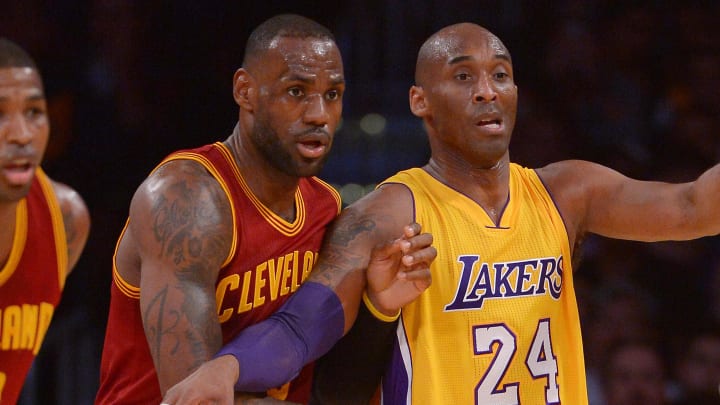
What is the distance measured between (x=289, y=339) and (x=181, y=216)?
1.42 feet

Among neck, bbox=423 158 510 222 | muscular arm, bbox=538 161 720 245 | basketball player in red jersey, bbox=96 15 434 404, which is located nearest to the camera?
basketball player in red jersey, bbox=96 15 434 404

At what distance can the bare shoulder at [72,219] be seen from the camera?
3256mm

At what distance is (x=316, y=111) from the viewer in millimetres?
3123

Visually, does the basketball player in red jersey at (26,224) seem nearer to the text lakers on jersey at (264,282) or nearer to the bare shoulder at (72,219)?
the bare shoulder at (72,219)

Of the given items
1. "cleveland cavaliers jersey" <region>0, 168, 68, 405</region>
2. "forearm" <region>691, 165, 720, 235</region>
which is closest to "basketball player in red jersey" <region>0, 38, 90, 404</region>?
"cleveland cavaliers jersey" <region>0, 168, 68, 405</region>

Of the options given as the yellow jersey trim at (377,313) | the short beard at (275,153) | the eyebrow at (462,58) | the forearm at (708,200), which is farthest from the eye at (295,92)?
the forearm at (708,200)

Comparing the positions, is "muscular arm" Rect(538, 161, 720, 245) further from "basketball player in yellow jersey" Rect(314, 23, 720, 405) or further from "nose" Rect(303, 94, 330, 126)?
"nose" Rect(303, 94, 330, 126)

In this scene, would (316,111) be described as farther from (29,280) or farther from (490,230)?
(29,280)

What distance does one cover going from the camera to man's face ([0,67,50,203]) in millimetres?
2838

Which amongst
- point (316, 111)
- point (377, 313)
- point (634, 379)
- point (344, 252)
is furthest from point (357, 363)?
point (634, 379)

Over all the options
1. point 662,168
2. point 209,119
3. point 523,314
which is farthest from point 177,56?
point 523,314

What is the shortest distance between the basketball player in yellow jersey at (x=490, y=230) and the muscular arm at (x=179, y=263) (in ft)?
1.61

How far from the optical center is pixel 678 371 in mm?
5285

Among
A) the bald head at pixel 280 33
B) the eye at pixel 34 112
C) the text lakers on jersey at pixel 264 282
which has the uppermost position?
the bald head at pixel 280 33
